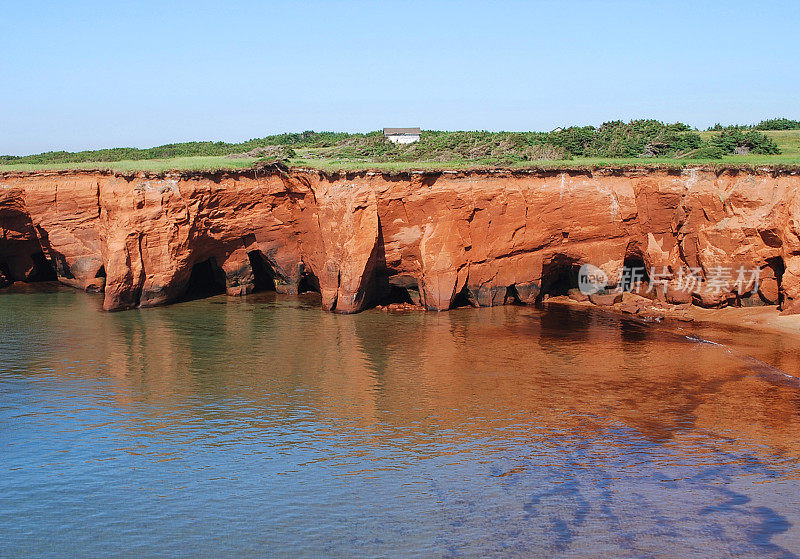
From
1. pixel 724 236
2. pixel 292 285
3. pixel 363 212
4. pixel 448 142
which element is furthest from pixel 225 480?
pixel 448 142

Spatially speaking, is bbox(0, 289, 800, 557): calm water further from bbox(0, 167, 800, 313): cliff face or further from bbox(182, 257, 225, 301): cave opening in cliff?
bbox(182, 257, 225, 301): cave opening in cliff

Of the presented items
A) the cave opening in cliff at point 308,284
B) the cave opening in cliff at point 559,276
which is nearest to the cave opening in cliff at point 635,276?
the cave opening in cliff at point 559,276

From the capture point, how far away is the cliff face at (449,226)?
2497 cm

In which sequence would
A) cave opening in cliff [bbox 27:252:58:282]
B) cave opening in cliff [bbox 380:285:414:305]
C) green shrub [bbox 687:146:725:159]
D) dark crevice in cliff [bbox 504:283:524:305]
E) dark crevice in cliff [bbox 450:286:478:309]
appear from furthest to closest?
cave opening in cliff [bbox 27:252:58:282] < cave opening in cliff [bbox 380:285:414:305] < green shrub [bbox 687:146:725:159] < dark crevice in cliff [bbox 504:283:524:305] < dark crevice in cliff [bbox 450:286:478:309]

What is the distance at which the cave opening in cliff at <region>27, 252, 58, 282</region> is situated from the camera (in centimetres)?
3156

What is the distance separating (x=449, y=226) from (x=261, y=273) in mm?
9278

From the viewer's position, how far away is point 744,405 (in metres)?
15.9

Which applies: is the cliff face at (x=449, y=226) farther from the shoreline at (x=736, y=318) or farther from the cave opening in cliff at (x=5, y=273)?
the cave opening in cliff at (x=5, y=273)

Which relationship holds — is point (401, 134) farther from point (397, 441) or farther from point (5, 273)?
point (397, 441)

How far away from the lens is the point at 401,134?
141 ft

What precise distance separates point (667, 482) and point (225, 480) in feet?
24.1

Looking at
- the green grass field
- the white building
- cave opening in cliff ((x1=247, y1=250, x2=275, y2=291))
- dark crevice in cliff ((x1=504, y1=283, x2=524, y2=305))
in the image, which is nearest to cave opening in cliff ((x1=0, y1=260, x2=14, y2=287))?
the green grass field

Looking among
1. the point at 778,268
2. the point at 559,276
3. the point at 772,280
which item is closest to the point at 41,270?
the point at 559,276

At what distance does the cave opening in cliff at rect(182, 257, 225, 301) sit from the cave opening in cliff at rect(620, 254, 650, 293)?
15.7 metres
